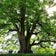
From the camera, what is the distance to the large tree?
22.6 m

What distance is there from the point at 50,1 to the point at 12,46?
913cm

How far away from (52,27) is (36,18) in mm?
1993

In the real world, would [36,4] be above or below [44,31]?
above

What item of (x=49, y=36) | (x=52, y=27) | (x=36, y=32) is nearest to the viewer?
(x=52, y=27)

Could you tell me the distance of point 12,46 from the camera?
31.7 metres

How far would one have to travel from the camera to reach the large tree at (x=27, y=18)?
22641 mm

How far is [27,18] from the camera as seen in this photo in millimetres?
24203

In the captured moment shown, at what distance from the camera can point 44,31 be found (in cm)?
2436

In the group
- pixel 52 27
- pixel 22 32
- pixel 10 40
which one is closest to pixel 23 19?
pixel 22 32

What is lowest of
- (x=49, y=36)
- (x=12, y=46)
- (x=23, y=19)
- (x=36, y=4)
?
(x=12, y=46)

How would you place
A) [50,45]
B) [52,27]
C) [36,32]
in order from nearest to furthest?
[52,27], [36,32], [50,45]

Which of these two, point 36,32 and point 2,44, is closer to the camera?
point 36,32

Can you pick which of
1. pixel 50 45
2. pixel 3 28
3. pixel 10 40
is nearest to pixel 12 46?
pixel 10 40

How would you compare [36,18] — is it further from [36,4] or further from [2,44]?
[2,44]
